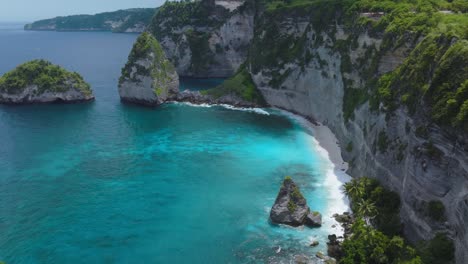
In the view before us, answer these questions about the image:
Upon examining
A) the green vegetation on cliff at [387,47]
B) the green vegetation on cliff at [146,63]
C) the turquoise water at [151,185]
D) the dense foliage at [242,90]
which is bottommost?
the turquoise water at [151,185]

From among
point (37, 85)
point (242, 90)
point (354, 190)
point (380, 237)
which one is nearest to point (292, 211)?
point (354, 190)

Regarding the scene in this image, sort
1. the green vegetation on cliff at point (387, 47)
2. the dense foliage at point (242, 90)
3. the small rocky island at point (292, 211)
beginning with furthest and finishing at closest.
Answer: the dense foliage at point (242, 90) < the small rocky island at point (292, 211) < the green vegetation on cliff at point (387, 47)

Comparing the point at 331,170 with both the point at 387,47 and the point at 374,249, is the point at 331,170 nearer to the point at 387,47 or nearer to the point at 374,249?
the point at 387,47

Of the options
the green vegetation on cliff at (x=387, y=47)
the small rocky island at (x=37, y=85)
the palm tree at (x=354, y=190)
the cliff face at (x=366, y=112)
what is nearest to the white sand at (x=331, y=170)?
the cliff face at (x=366, y=112)

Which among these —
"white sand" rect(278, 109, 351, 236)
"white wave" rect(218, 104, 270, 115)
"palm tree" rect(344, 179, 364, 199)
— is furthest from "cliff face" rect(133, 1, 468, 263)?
"white wave" rect(218, 104, 270, 115)

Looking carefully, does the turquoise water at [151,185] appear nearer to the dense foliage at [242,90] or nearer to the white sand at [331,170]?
the white sand at [331,170]

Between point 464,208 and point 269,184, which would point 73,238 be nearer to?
point 269,184

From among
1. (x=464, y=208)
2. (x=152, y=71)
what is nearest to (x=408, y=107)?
(x=464, y=208)
